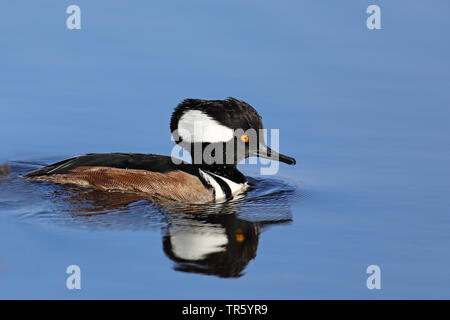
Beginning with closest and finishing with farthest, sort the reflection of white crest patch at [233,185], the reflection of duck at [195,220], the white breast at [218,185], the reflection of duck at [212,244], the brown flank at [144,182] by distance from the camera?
the reflection of duck at [212,244] < the reflection of duck at [195,220] < the brown flank at [144,182] < the white breast at [218,185] < the reflection of white crest patch at [233,185]

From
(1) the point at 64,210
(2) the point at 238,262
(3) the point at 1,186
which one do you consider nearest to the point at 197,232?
(2) the point at 238,262

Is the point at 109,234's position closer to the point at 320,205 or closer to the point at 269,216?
the point at 269,216

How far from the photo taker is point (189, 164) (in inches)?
431

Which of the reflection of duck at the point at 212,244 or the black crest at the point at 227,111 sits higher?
the black crest at the point at 227,111

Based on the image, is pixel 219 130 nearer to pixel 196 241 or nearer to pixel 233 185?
pixel 233 185

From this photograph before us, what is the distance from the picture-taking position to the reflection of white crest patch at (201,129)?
10.6 metres

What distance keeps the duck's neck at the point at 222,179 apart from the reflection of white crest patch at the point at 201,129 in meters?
0.44

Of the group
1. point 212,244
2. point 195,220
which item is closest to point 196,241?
point 212,244

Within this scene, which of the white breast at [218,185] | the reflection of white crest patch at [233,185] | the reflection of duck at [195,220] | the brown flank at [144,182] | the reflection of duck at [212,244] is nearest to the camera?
the reflection of duck at [212,244]

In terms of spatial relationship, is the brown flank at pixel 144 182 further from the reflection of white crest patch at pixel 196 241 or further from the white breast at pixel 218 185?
the reflection of white crest patch at pixel 196 241

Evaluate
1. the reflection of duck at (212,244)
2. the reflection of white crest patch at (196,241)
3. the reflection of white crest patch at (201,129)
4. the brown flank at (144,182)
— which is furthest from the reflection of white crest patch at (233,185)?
the reflection of white crest patch at (196,241)

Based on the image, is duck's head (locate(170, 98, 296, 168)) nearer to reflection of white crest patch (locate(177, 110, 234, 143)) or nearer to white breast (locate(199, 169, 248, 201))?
reflection of white crest patch (locate(177, 110, 234, 143))

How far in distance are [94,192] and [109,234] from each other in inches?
67.3

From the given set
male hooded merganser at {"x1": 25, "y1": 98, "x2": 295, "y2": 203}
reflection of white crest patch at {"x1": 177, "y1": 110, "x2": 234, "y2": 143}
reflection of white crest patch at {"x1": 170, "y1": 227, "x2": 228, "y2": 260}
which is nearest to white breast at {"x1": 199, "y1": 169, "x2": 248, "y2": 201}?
male hooded merganser at {"x1": 25, "y1": 98, "x2": 295, "y2": 203}
